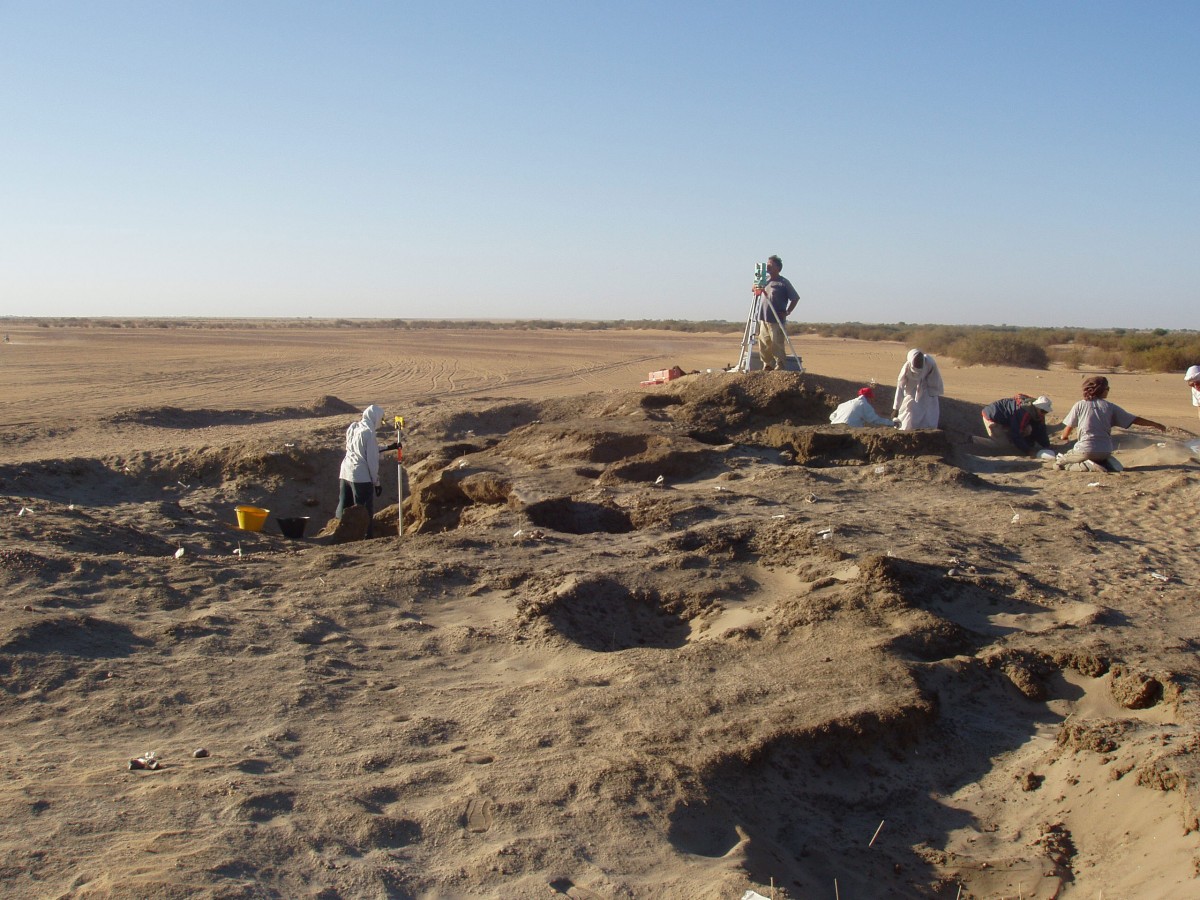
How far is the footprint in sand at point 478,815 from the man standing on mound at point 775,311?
9.47 m

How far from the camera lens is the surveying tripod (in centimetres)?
1245

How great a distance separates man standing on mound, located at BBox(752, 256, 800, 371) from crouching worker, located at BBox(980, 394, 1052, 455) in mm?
2783

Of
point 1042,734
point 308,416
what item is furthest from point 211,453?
point 1042,734

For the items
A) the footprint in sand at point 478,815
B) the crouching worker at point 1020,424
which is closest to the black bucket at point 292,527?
the footprint in sand at point 478,815

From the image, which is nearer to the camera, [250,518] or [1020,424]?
[250,518]

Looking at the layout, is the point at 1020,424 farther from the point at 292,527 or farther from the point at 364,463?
the point at 292,527

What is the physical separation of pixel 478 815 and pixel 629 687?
128 cm

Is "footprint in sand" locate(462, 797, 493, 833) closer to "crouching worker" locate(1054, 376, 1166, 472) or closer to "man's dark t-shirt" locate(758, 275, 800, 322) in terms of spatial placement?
"crouching worker" locate(1054, 376, 1166, 472)

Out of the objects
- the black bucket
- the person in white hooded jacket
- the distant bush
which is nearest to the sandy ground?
the black bucket

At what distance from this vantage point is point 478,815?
11.7ft

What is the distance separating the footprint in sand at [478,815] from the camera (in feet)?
11.5

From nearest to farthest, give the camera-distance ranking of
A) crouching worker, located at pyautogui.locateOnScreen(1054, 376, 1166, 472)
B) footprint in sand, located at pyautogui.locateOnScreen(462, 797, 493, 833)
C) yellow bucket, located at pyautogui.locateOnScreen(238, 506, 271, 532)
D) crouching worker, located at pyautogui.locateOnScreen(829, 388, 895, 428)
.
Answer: footprint in sand, located at pyautogui.locateOnScreen(462, 797, 493, 833), crouching worker, located at pyautogui.locateOnScreen(1054, 376, 1166, 472), yellow bucket, located at pyautogui.locateOnScreen(238, 506, 271, 532), crouching worker, located at pyautogui.locateOnScreen(829, 388, 895, 428)

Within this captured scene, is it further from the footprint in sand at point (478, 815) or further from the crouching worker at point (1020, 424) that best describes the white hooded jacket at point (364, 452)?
the crouching worker at point (1020, 424)

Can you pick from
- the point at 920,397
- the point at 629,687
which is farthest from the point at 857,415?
the point at 629,687
